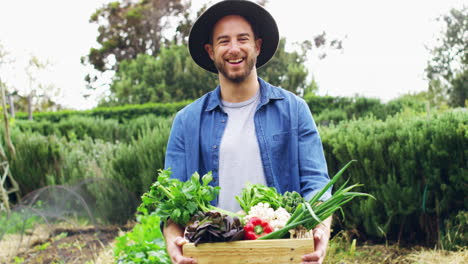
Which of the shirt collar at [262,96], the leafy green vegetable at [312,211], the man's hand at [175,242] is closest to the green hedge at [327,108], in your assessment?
the shirt collar at [262,96]

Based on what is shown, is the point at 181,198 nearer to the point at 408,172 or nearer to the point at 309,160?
the point at 309,160

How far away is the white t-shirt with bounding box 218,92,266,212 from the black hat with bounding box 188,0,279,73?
0.50 meters

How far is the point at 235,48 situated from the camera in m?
2.07

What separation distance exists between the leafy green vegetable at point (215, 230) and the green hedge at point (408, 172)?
3.13 m

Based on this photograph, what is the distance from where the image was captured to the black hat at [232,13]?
218 cm

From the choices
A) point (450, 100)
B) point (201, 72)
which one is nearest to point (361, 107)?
point (201, 72)

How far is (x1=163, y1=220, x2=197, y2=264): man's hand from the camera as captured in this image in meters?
1.59

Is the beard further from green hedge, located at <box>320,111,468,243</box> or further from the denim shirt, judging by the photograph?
green hedge, located at <box>320,111,468,243</box>

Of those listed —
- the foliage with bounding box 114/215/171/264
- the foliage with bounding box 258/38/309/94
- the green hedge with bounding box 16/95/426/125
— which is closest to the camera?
the foliage with bounding box 114/215/171/264

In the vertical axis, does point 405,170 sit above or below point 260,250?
below

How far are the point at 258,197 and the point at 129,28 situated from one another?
2970 centimetres

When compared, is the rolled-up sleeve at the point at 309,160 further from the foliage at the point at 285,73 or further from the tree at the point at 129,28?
the tree at the point at 129,28

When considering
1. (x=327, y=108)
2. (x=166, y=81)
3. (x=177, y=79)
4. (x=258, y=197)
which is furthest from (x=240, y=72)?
(x=166, y=81)

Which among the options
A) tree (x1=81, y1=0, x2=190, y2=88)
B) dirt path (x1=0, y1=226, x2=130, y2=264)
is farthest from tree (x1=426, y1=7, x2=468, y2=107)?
dirt path (x1=0, y1=226, x2=130, y2=264)
